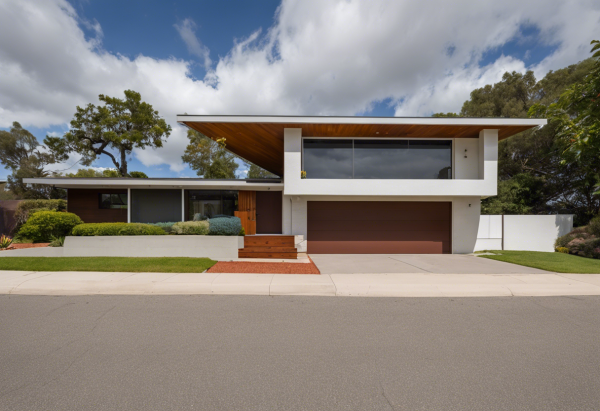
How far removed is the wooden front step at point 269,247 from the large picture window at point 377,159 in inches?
121

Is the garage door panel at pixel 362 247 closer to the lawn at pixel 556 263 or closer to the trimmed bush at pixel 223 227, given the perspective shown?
the lawn at pixel 556 263

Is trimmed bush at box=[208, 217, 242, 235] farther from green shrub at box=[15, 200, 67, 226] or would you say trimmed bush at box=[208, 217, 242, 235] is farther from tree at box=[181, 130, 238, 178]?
tree at box=[181, 130, 238, 178]

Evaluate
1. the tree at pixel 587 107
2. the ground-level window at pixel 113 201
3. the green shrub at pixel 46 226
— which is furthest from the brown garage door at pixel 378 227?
the green shrub at pixel 46 226

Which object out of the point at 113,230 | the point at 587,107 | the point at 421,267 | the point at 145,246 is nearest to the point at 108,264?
the point at 145,246

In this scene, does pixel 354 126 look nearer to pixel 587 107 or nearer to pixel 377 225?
pixel 377 225

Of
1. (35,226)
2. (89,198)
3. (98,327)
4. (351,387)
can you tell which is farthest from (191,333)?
(89,198)

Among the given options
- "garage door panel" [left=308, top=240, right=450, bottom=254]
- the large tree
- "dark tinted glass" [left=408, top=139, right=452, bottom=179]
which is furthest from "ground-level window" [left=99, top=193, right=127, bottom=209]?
the large tree

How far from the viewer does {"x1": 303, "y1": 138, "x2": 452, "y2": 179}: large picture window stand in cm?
1255

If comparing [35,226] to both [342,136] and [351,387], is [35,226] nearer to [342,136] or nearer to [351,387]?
[342,136]

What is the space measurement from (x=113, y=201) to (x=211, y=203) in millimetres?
5150

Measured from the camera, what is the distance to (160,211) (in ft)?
46.4

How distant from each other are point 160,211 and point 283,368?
12838mm

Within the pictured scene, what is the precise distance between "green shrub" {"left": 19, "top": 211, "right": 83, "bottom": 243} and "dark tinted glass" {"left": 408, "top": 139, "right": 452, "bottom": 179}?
15380 millimetres

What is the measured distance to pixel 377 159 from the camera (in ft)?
41.5
